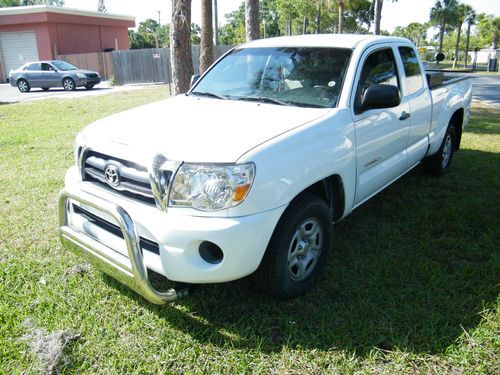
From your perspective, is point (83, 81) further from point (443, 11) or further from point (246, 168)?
point (443, 11)

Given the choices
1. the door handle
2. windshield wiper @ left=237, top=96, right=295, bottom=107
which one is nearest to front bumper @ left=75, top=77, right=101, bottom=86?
windshield wiper @ left=237, top=96, right=295, bottom=107

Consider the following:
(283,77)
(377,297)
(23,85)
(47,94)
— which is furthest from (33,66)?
(377,297)

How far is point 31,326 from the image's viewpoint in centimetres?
296

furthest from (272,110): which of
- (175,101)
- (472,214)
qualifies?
(472,214)

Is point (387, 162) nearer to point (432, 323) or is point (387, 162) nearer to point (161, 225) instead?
point (432, 323)

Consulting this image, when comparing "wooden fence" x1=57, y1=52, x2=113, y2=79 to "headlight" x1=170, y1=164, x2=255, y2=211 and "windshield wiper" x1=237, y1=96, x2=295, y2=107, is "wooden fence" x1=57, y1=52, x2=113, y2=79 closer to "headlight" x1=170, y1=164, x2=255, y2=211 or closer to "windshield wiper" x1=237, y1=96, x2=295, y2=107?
"windshield wiper" x1=237, y1=96, x2=295, y2=107

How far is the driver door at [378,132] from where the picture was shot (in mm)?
3602

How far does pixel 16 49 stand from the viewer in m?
31.0

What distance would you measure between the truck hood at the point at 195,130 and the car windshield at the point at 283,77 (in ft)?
0.65

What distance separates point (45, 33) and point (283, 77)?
30.3 meters

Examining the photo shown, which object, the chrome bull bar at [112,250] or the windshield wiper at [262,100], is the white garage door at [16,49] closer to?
the windshield wiper at [262,100]

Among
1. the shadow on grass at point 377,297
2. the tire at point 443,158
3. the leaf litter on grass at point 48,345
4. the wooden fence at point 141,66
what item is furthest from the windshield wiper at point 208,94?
the wooden fence at point 141,66

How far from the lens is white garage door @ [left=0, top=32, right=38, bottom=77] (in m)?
30.3

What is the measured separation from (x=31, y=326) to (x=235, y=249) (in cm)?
155
